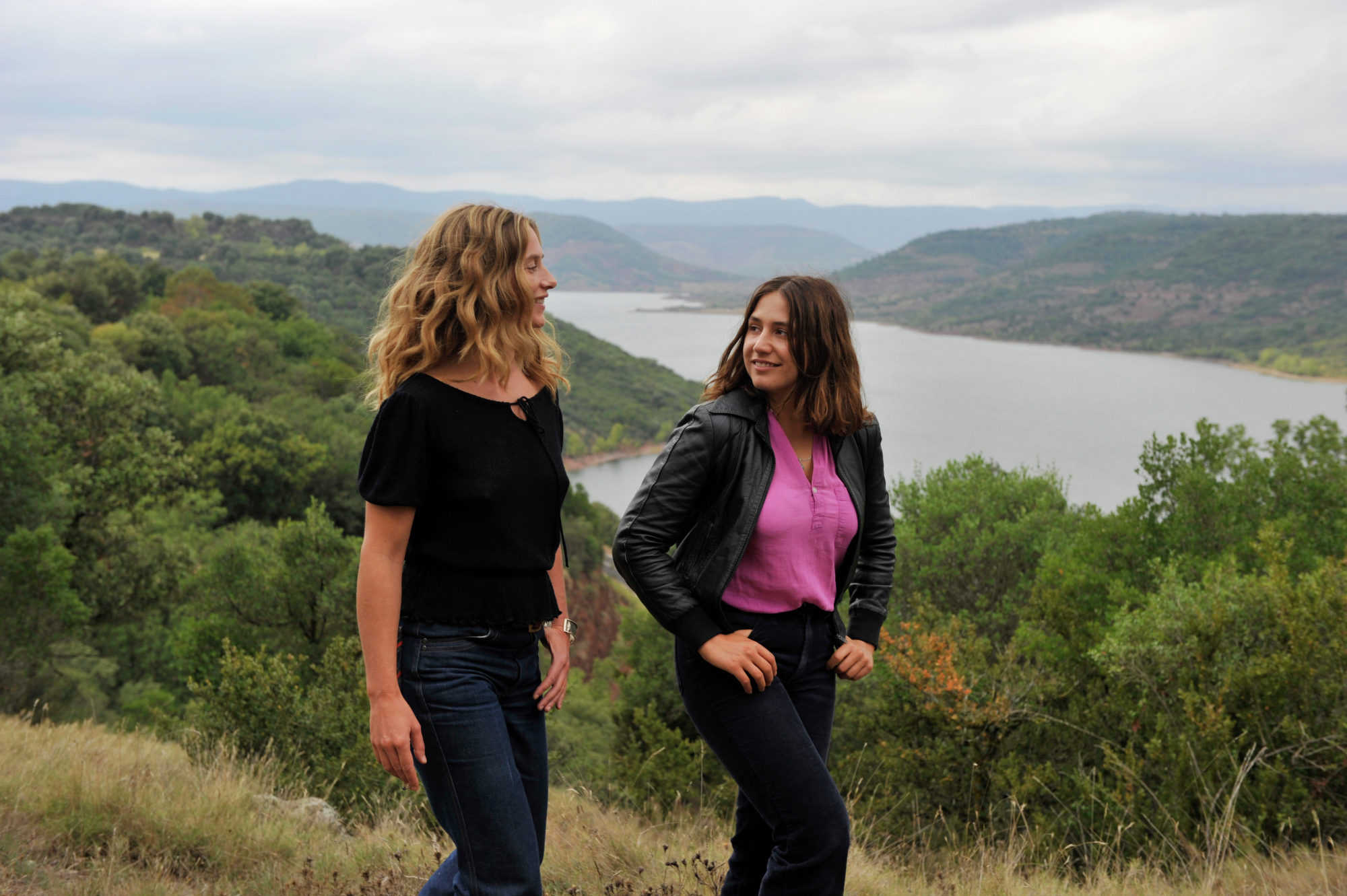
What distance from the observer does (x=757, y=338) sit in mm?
2219

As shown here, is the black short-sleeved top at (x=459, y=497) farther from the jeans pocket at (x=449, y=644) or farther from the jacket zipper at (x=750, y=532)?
the jacket zipper at (x=750, y=532)

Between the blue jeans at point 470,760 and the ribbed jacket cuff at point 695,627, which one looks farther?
the ribbed jacket cuff at point 695,627

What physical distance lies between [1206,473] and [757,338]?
53.8 ft

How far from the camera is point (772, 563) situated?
214cm

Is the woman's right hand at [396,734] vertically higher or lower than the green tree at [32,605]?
higher

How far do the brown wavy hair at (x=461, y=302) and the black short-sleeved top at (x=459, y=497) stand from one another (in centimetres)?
9

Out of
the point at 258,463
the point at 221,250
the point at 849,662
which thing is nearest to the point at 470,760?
the point at 849,662

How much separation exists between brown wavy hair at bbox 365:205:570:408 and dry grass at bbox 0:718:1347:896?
63.7 inches

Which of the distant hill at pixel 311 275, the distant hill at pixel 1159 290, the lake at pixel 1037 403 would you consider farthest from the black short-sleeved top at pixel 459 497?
the distant hill at pixel 1159 290

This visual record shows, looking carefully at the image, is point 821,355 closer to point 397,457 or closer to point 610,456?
point 397,457

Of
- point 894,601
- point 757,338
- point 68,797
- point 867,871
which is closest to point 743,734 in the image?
point 757,338

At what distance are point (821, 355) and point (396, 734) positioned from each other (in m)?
1.30

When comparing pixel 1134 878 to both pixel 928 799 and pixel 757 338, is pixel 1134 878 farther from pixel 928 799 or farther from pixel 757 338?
pixel 928 799

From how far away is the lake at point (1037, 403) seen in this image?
62.2m
